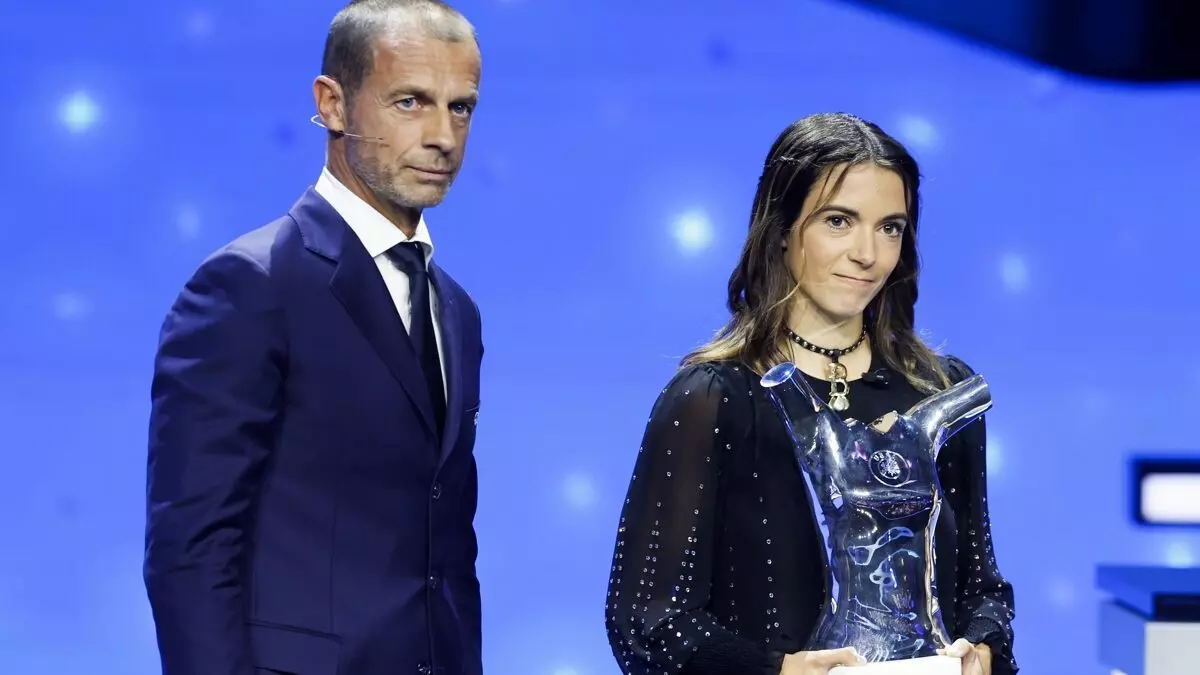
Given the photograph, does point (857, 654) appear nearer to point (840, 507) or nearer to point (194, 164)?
point (840, 507)

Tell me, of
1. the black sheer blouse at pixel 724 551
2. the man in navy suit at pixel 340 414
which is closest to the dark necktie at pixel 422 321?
the man in navy suit at pixel 340 414

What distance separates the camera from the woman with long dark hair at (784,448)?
1920mm

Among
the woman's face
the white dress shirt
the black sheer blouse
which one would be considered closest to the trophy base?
the black sheer blouse

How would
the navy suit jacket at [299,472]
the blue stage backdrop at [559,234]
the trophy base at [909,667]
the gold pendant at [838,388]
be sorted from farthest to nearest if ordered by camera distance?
the blue stage backdrop at [559,234] < the gold pendant at [838,388] < the trophy base at [909,667] < the navy suit jacket at [299,472]

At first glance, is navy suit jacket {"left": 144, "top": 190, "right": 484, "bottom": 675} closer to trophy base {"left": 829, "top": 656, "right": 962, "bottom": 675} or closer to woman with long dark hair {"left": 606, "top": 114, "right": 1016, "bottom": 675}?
woman with long dark hair {"left": 606, "top": 114, "right": 1016, "bottom": 675}

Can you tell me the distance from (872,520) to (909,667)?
0.59 ft

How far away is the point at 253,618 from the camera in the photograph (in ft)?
5.63

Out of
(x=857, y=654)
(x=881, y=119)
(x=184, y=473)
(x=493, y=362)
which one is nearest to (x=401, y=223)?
(x=184, y=473)

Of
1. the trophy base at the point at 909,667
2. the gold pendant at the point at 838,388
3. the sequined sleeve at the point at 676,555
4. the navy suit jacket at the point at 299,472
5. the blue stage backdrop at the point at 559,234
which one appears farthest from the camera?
the blue stage backdrop at the point at 559,234

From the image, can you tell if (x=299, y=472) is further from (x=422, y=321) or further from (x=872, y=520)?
(x=872, y=520)

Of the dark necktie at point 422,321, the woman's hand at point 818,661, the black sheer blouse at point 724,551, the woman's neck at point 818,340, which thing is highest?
the woman's neck at point 818,340

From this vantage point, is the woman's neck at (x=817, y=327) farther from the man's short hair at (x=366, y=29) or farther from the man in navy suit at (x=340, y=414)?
the man's short hair at (x=366, y=29)

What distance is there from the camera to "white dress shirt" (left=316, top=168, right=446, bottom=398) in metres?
1.86

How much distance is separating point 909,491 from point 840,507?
0.28 ft
